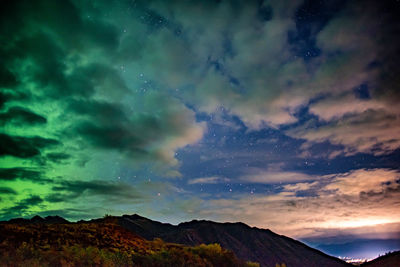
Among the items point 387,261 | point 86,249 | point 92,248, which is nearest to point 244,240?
point 387,261

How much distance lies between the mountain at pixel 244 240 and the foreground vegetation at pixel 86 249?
10510 centimetres

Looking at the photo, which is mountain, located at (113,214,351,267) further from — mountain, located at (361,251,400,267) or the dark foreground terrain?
mountain, located at (361,251,400,267)

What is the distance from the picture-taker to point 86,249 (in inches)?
1020

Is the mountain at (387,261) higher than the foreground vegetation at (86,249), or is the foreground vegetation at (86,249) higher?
the mountain at (387,261)

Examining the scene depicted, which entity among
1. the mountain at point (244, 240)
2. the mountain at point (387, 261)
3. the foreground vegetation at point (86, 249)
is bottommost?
the foreground vegetation at point (86, 249)

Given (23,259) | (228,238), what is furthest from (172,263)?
(228,238)

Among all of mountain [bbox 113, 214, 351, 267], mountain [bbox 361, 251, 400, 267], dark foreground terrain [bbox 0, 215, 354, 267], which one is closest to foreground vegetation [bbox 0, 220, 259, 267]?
dark foreground terrain [bbox 0, 215, 354, 267]

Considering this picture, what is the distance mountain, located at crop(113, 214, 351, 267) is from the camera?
146750 mm

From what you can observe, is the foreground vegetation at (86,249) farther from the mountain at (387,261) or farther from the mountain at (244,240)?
the mountain at (244,240)

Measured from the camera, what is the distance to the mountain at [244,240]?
147 m

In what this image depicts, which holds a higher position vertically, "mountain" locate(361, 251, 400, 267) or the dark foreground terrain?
"mountain" locate(361, 251, 400, 267)

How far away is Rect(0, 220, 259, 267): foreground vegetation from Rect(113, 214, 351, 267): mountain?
105102mm

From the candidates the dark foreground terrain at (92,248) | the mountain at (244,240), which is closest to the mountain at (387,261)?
the dark foreground terrain at (92,248)

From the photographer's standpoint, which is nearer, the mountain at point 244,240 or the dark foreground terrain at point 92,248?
the dark foreground terrain at point 92,248
